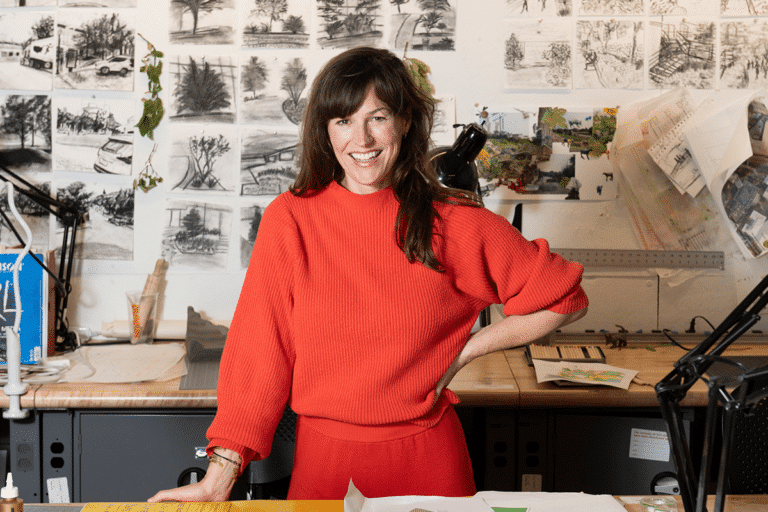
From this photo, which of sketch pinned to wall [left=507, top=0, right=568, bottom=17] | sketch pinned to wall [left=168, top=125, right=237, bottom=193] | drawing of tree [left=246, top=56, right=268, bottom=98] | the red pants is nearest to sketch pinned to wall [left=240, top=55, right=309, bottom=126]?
drawing of tree [left=246, top=56, right=268, bottom=98]

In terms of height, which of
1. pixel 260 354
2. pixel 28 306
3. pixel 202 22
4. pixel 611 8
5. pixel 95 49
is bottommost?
pixel 28 306

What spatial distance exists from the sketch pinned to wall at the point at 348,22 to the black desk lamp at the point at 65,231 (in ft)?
3.25

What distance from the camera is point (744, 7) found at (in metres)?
2.14

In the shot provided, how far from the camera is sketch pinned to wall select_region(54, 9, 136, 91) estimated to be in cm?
210

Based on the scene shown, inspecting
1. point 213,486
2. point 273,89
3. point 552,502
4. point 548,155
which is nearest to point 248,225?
point 273,89

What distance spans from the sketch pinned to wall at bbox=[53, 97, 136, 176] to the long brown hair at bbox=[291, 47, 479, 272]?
1.14m

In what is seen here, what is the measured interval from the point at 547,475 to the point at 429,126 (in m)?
0.96

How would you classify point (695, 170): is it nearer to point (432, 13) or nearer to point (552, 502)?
point (432, 13)

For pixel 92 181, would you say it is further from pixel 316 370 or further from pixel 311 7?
pixel 316 370

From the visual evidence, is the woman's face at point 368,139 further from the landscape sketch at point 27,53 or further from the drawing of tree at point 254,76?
the landscape sketch at point 27,53

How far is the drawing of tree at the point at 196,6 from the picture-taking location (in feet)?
6.91

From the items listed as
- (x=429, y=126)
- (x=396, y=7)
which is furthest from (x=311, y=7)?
(x=429, y=126)

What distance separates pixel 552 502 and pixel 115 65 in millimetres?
1890

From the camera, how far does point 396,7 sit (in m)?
2.12
